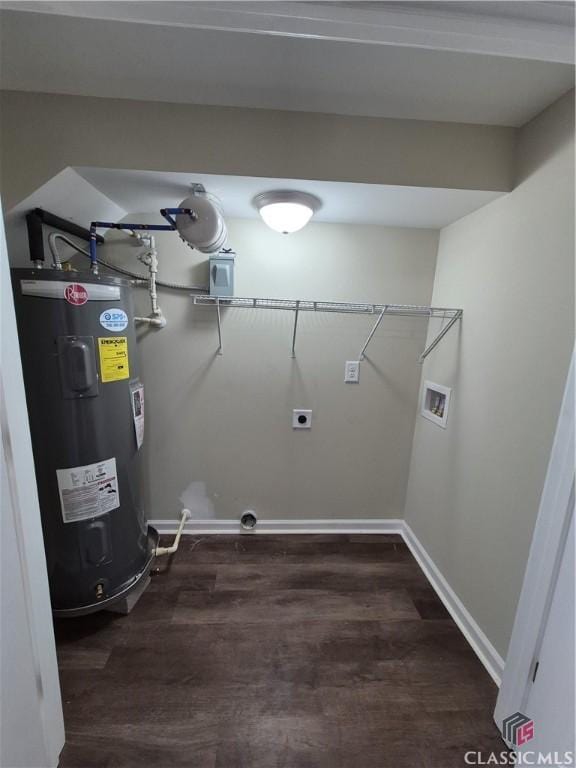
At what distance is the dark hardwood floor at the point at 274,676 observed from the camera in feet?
3.16

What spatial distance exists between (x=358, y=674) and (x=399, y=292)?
5.98 ft

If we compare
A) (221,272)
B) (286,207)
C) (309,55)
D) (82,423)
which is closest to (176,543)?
(82,423)

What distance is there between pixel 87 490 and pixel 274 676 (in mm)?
1048

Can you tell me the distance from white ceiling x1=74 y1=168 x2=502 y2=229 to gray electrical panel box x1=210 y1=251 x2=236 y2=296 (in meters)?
0.22

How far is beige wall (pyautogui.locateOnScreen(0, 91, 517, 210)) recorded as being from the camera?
1.03 meters

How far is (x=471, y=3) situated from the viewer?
0.57 metres

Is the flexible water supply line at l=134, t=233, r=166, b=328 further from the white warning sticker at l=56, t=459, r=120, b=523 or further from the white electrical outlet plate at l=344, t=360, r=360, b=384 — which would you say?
the white electrical outlet plate at l=344, t=360, r=360, b=384

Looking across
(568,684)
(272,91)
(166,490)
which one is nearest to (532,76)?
(272,91)

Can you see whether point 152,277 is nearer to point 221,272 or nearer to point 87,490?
point 221,272

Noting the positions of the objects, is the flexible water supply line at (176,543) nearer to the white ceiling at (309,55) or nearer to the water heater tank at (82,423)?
the water heater tank at (82,423)

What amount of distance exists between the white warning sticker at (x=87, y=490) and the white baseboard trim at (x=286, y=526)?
30.3 inches

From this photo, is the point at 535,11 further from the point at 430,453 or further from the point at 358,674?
the point at 358,674

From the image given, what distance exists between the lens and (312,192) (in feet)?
4.03

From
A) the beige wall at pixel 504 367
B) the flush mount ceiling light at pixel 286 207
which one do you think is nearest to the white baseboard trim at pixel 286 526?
the beige wall at pixel 504 367
